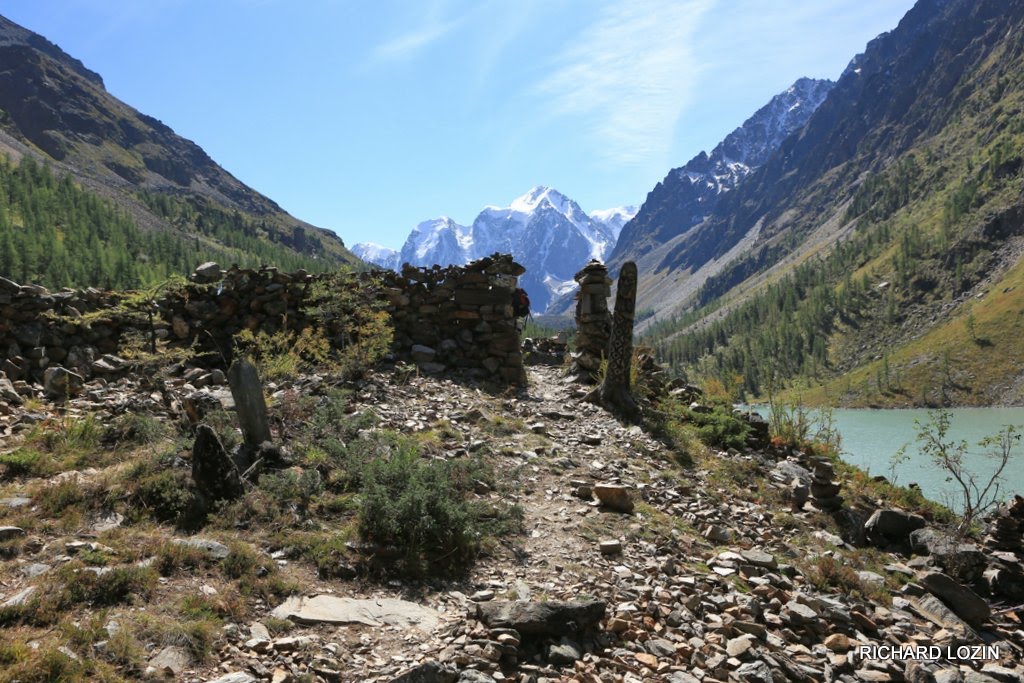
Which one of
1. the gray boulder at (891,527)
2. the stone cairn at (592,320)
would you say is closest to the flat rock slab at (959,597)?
the gray boulder at (891,527)

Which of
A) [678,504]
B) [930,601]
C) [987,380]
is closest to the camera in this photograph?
[930,601]

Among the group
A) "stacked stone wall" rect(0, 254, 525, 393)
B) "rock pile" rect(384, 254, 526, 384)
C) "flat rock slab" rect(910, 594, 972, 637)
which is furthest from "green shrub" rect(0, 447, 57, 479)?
"flat rock slab" rect(910, 594, 972, 637)

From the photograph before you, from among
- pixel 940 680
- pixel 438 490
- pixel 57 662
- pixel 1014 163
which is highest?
pixel 1014 163

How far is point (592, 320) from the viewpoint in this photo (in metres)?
16.6

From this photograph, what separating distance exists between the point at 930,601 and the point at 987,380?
5036 inches

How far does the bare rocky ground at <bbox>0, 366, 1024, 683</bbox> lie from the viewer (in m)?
4.39

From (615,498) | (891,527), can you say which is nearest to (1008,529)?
(891,527)

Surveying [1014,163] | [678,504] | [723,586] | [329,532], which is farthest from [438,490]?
[1014,163]

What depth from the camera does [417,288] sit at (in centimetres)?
1573

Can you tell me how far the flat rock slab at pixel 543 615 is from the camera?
511cm

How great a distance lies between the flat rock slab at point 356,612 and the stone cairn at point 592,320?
1125 centimetres

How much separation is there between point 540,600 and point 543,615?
1.08 feet

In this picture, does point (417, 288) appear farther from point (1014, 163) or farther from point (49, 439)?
point (1014, 163)

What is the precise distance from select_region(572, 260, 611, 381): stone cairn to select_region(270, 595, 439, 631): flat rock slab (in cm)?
1125
